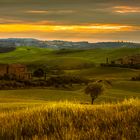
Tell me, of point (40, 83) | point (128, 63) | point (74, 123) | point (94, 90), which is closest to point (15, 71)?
point (40, 83)

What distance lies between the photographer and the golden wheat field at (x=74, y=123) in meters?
7.69

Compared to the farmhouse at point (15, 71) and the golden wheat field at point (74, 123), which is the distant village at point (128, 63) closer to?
the farmhouse at point (15, 71)

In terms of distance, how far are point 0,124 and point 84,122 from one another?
176cm

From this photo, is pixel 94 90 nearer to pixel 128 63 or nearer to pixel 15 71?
pixel 15 71

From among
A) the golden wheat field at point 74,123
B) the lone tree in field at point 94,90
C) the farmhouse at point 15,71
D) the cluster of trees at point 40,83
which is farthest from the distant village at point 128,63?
the golden wheat field at point 74,123

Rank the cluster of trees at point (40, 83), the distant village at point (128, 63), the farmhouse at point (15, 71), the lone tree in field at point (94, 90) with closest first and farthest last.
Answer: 1. the lone tree in field at point (94, 90)
2. the cluster of trees at point (40, 83)
3. the farmhouse at point (15, 71)
4. the distant village at point (128, 63)

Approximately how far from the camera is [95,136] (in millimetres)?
7574

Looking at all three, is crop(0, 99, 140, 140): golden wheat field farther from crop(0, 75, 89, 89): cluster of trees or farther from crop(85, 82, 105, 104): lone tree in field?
crop(0, 75, 89, 89): cluster of trees

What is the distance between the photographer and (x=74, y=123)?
872 cm

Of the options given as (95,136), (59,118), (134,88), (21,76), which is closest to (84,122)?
(59,118)

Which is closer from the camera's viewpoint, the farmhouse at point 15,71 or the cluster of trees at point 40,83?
the cluster of trees at point 40,83

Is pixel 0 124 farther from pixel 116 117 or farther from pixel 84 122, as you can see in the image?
pixel 116 117

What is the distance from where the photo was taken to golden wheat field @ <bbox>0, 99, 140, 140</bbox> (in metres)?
7.69

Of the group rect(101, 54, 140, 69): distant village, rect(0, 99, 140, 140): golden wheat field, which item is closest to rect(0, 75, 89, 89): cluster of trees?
rect(101, 54, 140, 69): distant village
